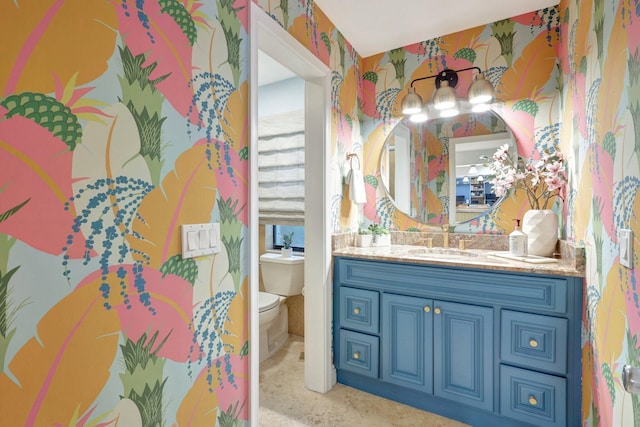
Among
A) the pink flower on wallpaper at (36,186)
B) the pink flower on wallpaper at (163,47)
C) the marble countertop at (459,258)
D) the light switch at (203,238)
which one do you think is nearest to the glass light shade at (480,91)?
the marble countertop at (459,258)

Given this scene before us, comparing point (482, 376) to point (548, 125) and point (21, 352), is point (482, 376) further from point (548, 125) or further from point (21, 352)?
point (21, 352)

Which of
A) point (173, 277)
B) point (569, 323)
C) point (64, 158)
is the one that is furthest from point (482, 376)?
point (64, 158)

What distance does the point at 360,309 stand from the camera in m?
2.12

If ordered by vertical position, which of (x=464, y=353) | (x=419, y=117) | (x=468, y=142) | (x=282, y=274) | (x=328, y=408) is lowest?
(x=328, y=408)

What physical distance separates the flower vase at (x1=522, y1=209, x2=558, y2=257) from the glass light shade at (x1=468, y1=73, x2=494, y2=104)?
31.2 inches

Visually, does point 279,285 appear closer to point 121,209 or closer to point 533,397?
point 533,397

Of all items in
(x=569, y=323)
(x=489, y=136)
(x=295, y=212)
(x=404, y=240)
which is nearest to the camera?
(x=569, y=323)

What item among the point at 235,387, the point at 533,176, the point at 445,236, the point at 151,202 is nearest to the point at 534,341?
the point at 445,236

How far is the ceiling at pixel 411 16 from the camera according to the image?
1.96 metres

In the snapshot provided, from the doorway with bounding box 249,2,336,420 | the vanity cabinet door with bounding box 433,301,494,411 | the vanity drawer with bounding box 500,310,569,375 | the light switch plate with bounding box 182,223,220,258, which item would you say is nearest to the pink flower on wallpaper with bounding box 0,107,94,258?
the light switch plate with bounding box 182,223,220,258

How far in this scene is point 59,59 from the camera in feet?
2.70

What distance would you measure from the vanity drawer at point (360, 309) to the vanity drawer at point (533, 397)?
0.74 metres

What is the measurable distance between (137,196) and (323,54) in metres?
1.56

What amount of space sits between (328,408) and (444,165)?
1819mm
